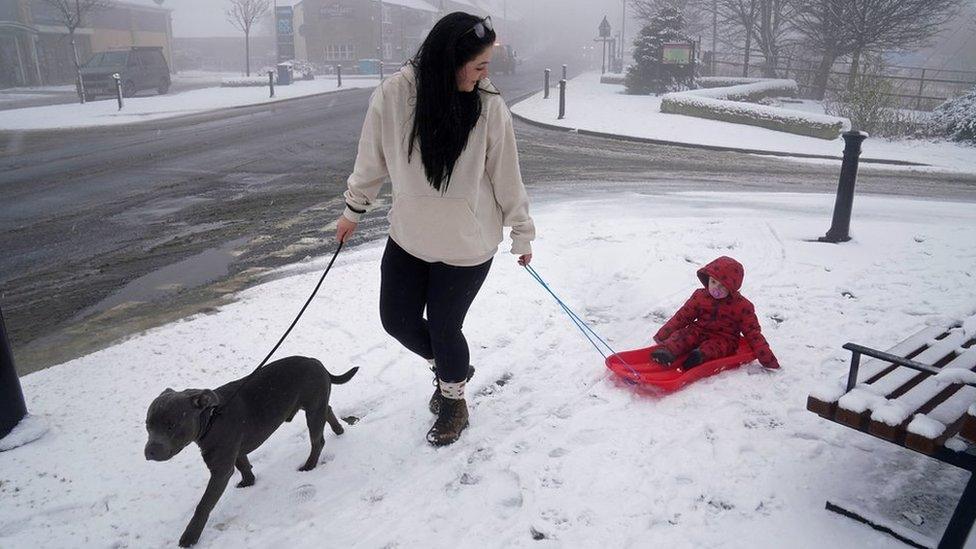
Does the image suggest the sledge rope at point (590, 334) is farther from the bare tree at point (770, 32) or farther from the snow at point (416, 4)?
the snow at point (416, 4)

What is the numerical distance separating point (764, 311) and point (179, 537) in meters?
3.88

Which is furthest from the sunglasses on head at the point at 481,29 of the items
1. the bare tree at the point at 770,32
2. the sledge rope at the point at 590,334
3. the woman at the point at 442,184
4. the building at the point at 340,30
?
→ the building at the point at 340,30

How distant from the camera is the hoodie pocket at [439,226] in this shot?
2688 mm

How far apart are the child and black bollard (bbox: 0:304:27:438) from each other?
3354 mm

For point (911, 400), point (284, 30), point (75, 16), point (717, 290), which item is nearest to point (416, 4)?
point (284, 30)

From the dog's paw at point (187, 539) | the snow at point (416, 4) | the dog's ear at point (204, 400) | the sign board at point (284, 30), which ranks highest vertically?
the snow at point (416, 4)

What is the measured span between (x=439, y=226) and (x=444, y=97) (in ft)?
1.73

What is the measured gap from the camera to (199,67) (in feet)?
203

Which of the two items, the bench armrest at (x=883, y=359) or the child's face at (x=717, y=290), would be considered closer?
→ the bench armrest at (x=883, y=359)

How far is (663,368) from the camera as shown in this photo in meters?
3.73

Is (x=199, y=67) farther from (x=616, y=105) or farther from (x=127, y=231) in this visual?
(x=127, y=231)

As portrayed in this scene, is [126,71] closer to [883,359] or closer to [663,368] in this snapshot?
[663,368]

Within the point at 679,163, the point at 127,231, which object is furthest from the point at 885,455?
the point at 679,163

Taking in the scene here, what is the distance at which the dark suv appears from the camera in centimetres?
2289
